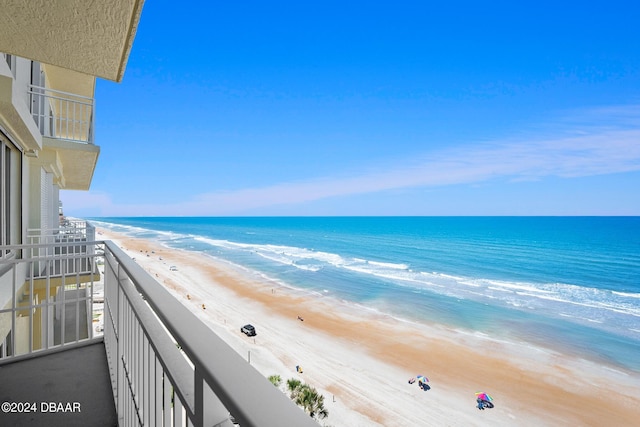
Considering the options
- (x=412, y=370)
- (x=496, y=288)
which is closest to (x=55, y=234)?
(x=412, y=370)

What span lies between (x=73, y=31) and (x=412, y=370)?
15.6 meters

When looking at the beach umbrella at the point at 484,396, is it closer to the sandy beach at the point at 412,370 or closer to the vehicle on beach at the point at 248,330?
the sandy beach at the point at 412,370

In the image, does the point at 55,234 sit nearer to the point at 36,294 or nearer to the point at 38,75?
the point at 36,294

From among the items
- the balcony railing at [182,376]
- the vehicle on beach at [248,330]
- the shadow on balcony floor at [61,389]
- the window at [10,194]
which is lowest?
the vehicle on beach at [248,330]

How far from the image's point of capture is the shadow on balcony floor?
2.48 metres

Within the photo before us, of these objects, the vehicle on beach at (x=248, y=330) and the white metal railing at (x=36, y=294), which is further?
the vehicle on beach at (x=248, y=330)

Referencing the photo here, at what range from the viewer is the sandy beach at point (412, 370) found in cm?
1152

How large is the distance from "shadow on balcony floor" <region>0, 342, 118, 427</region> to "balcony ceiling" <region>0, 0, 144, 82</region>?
2.80 metres

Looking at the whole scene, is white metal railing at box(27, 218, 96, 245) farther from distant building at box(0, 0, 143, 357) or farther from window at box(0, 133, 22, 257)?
window at box(0, 133, 22, 257)

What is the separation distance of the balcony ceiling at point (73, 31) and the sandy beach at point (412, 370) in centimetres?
1127

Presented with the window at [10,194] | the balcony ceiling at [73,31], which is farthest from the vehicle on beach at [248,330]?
the balcony ceiling at [73,31]

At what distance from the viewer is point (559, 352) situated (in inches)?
647

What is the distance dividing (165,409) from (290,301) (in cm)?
2279

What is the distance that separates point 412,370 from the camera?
565 inches
